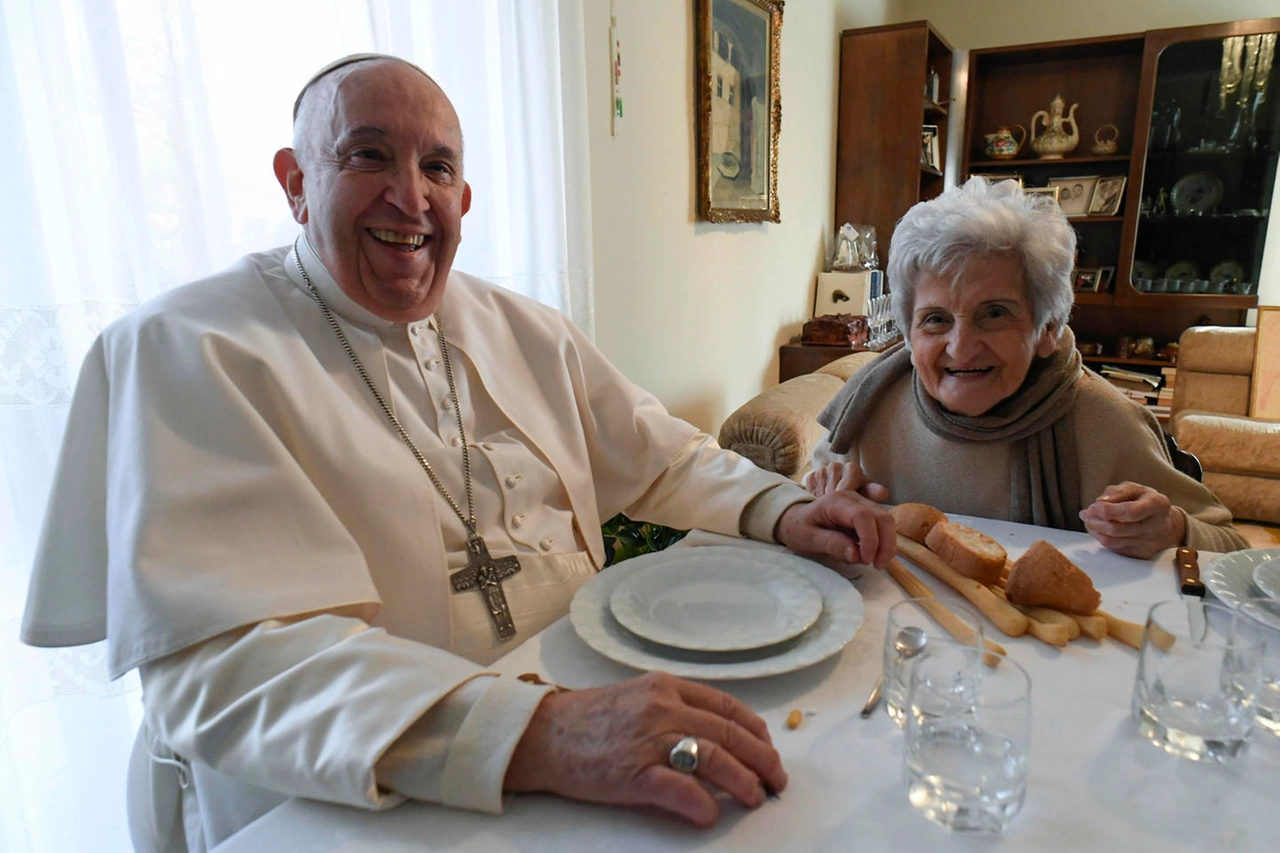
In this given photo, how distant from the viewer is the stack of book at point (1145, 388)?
446 cm

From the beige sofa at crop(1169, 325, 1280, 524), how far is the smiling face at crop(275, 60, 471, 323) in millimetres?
3618

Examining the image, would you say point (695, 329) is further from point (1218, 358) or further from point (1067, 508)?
point (1218, 358)

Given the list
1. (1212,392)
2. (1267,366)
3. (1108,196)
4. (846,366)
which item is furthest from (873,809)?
(1108,196)

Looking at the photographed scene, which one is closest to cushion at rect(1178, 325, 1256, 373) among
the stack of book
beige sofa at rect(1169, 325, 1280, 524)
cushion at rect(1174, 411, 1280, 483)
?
beige sofa at rect(1169, 325, 1280, 524)

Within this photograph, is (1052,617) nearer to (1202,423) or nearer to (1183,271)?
(1202,423)

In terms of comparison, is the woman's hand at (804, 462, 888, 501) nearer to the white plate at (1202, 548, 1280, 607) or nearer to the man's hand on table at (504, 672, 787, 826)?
the white plate at (1202, 548, 1280, 607)

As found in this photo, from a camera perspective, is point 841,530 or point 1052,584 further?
point 841,530

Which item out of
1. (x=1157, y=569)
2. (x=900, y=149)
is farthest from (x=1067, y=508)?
(x=900, y=149)

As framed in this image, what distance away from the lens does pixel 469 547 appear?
1.20m

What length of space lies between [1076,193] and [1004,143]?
518 mm

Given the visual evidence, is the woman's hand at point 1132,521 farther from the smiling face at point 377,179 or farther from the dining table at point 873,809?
the smiling face at point 377,179

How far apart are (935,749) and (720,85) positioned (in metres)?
3.01

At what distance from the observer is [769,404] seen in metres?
2.78

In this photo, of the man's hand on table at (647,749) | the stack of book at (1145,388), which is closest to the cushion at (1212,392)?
the stack of book at (1145,388)
